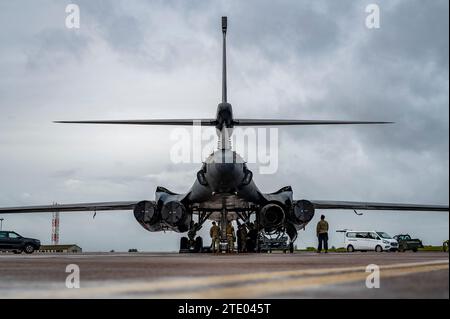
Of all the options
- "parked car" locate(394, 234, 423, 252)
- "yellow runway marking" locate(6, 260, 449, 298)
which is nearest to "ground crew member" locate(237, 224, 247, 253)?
"yellow runway marking" locate(6, 260, 449, 298)

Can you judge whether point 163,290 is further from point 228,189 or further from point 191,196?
point 191,196

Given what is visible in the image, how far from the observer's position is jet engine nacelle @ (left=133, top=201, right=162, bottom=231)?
22953 millimetres

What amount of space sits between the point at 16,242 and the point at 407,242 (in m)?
26.9

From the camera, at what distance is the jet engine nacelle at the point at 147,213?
22953mm

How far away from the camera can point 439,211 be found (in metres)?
33.2

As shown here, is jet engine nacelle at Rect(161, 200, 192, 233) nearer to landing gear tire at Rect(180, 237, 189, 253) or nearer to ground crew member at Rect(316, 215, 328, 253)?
landing gear tire at Rect(180, 237, 189, 253)

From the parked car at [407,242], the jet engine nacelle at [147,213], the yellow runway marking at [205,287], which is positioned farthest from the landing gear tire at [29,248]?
the yellow runway marking at [205,287]

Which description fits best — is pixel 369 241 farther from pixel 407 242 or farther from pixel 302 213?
pixel 302 213

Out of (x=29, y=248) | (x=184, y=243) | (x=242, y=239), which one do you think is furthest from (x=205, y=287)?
(x=29, y=248)

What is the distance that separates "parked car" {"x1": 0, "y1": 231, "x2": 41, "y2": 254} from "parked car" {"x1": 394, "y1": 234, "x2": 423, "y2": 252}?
82.1 ft

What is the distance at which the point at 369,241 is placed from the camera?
40.9m

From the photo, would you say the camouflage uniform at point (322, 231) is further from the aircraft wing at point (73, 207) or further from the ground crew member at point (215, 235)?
the aircraft wing at point (73, 207)

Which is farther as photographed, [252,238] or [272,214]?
[252,238]

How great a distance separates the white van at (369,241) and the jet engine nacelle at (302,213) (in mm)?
18240
